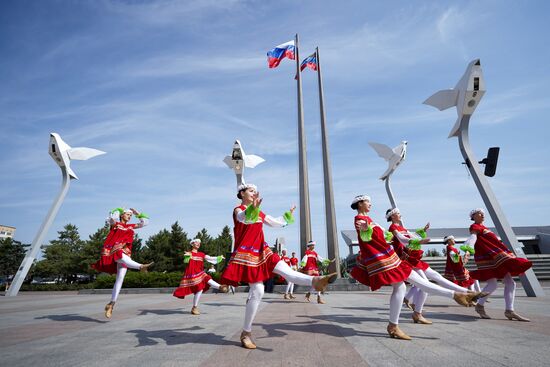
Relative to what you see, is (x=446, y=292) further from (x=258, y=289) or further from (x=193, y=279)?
(x=193, y=279)

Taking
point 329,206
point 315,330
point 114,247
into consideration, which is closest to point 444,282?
point 315,330

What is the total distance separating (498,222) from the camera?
11992 mm

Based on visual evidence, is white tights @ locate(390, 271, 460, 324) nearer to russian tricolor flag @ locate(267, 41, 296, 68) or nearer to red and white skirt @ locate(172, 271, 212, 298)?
red and white skirt @ locate(172, 271, 212, 298)

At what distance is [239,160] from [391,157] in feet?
28.5

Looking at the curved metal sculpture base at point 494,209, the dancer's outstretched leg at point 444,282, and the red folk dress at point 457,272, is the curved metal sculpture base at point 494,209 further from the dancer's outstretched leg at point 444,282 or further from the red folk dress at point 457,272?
the dancer's outstretched leg at point 444,282

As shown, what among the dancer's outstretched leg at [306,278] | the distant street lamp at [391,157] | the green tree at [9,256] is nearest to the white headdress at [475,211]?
the dancer's outstretched leg at [306,278]

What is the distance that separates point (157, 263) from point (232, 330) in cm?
4114

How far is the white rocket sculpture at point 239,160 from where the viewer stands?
52.0ft

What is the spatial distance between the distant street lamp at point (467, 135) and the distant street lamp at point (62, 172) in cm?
1992

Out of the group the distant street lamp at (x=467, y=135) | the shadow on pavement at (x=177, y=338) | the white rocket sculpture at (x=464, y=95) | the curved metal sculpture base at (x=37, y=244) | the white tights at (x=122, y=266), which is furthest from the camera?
the curved metal sculpture base at (x=37, y=244)

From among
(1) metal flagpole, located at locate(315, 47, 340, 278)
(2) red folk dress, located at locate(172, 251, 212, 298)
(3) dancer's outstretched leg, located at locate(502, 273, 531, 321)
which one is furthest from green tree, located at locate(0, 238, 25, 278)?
(3) dancer's outstretched leg, located at locate(502, 273, 531, 321)

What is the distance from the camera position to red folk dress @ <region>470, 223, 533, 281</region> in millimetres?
5973

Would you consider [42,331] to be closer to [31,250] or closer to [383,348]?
Answer: [383,348]

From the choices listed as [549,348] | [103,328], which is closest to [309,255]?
[103,328]
